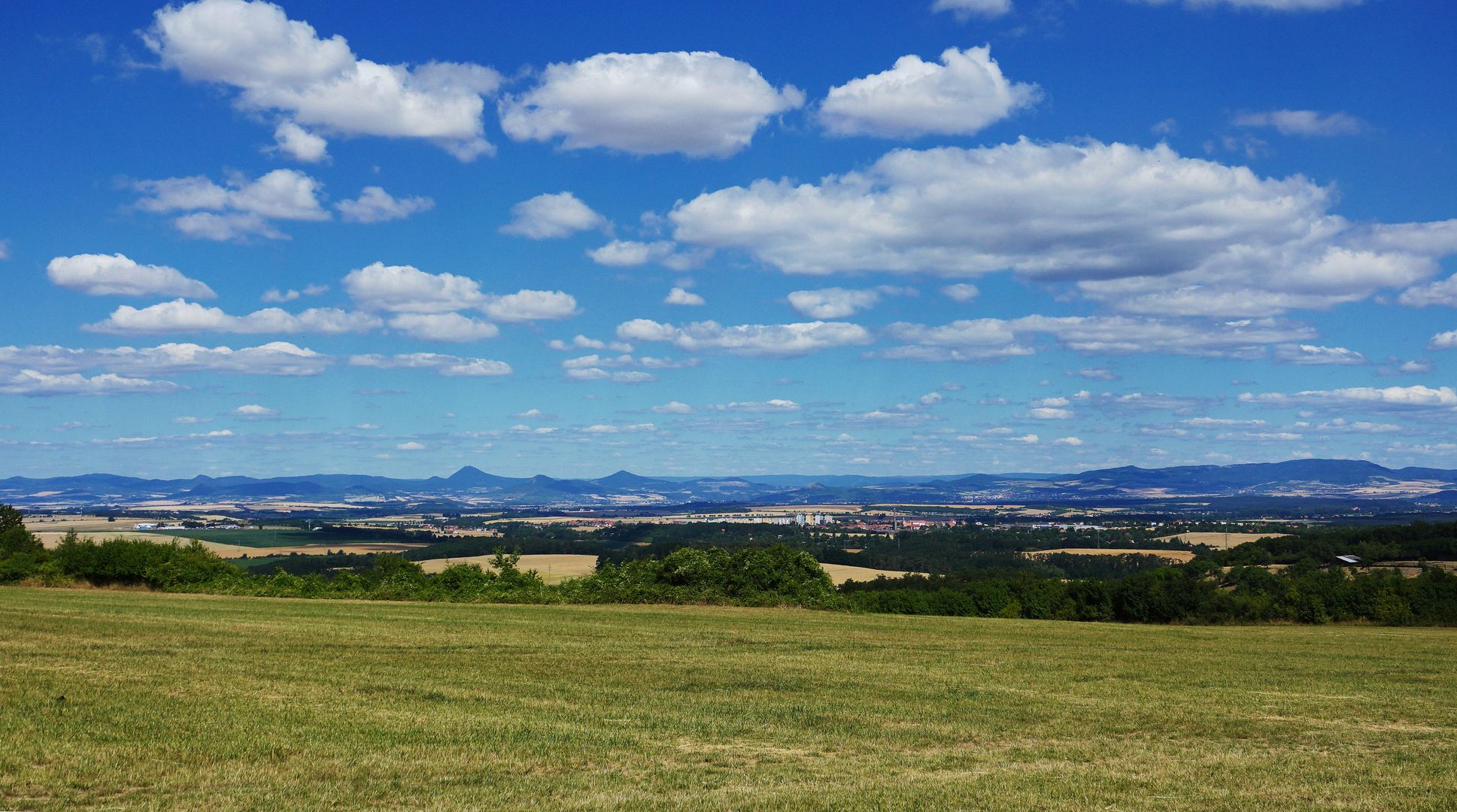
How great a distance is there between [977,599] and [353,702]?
39888mm

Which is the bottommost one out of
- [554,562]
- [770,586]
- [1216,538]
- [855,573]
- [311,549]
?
[1216,538]

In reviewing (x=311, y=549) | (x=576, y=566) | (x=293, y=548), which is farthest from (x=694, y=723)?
(x=293, y=548)

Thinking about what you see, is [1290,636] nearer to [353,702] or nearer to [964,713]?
[964,713]

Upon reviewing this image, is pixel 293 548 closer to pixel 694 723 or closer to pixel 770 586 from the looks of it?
pixel 770 586

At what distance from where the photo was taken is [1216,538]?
5502 inches

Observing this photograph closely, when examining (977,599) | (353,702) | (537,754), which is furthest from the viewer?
(977,599)

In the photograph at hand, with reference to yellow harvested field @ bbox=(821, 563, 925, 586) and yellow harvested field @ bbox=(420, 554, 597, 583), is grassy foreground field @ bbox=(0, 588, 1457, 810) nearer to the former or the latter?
yellow harvested field @ bbox=(420, 554, 597, 583)

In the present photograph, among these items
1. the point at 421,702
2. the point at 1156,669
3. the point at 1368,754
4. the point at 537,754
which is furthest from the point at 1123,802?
the point at 1156,669

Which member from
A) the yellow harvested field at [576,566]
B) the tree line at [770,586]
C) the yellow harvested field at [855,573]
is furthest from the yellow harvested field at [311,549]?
the tree line at [770,586]

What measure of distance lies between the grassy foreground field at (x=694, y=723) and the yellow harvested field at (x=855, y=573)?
4959 cm

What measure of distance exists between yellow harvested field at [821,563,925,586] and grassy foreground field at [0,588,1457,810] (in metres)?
49.6

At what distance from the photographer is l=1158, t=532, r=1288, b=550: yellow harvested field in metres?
126

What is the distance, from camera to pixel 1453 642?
32594mm

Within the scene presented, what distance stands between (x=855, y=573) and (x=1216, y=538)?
75453 millimetres
